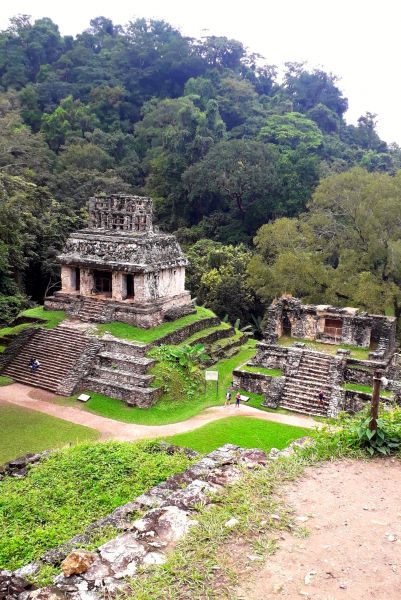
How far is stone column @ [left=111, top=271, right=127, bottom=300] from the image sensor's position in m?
21.3

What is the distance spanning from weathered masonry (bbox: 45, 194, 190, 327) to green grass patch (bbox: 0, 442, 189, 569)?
10.5 m

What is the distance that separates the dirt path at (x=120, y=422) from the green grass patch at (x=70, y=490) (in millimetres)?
4143

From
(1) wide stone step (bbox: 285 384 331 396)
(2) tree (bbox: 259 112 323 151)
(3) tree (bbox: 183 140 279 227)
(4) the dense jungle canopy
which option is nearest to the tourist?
(4) the dense jungle canopy

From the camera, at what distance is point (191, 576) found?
5.14 metres

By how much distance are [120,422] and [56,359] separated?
172 inches

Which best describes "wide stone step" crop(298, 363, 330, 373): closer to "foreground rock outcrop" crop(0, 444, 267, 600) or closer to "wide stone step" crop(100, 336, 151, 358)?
"wide stone step" crop(100, 336, 151, 358)

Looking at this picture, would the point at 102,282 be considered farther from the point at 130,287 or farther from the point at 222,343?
the point at 222,343

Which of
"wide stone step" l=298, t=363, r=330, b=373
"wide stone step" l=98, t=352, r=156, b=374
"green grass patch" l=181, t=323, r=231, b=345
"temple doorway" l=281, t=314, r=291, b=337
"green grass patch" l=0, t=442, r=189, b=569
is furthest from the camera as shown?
"green grass patch" l=181, t=323, r=231, b=345

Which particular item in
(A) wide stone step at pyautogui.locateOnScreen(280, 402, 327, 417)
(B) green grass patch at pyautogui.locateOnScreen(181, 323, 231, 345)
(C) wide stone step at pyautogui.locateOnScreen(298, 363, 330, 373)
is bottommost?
(A) wide stone step at pyautogui.locateOnScreen(280, 402, 327, 417)

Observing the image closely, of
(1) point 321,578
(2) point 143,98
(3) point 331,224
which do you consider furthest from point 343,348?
(2) point 143,98

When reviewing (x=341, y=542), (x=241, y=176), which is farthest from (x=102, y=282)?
(x=341, y=542)

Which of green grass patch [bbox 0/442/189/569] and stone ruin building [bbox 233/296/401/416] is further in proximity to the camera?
stone ruin building [bbox 233/296/401/416]

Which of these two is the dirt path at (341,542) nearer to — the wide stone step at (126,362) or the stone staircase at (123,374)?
the stone staircase at (123,374)

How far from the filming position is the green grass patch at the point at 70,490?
7484 mm
